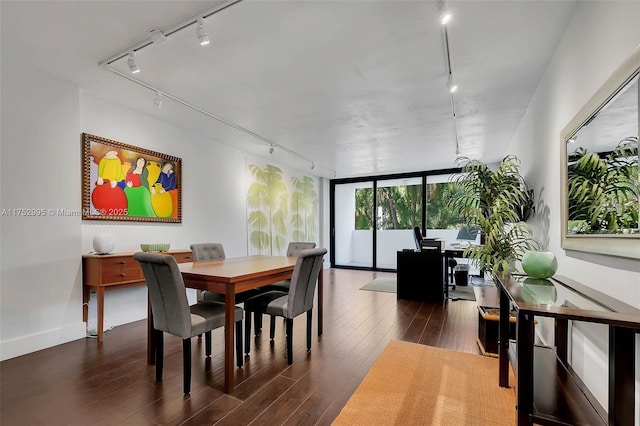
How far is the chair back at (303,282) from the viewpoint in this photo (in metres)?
2.50

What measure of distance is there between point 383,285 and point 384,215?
252 centimetres

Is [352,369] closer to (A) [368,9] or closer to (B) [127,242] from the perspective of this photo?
(A) [368,9]

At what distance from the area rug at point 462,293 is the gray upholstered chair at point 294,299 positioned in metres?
3.07

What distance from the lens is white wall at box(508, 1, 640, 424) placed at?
1.40m

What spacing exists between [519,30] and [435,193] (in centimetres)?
547

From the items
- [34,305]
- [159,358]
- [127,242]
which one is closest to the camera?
[159,358]

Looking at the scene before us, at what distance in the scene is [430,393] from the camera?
6.62 ft

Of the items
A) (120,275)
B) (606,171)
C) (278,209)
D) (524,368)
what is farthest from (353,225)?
(524,368)

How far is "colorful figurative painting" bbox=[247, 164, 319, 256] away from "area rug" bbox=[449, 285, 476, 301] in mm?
3501

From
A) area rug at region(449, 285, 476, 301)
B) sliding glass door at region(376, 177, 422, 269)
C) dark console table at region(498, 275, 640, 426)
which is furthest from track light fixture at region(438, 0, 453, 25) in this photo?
sliding glass door at region(376, 177, 422, 269)

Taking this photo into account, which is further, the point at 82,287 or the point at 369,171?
the point at 369,171

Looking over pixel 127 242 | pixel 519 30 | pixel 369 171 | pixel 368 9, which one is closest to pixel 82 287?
pixel 127 242

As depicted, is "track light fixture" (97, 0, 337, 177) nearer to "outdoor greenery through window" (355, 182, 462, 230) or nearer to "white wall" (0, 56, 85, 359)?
"white wall" (0, 56, 85, 359)

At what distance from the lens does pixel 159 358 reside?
2215 mm
